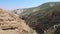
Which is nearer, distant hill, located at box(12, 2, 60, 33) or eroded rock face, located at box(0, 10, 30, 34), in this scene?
eroded rock face, located at box(0, 10, 30, 34)

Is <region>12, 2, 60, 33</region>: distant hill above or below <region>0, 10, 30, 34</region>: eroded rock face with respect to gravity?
below

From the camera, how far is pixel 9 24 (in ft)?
46.7

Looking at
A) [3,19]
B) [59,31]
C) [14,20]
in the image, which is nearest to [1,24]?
[3,19]

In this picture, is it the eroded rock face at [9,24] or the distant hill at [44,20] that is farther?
the distant hill at [44,20]

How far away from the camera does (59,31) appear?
48406 mm

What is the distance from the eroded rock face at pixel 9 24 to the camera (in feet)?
45.3

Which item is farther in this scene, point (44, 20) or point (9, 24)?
point (44, 20)

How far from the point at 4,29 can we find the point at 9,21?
2.83 ft

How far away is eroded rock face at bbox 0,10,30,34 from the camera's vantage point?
13805mm

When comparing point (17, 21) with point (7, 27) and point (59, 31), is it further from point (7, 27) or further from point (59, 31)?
point (59, 31)

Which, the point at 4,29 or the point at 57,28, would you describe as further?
the point at 57,28

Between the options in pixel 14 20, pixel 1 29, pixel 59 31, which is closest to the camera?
pixel 1 29

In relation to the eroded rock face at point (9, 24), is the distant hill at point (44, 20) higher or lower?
lower

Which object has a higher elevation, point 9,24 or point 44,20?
point 9,24
